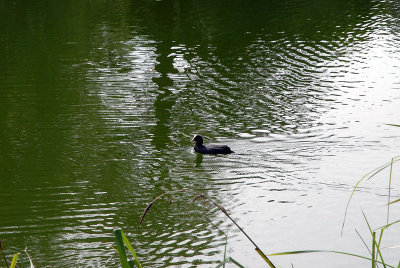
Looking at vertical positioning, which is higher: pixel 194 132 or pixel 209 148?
pixel 194 132

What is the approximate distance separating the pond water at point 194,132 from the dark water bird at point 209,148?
0.41 feet

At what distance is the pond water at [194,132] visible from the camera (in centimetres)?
750

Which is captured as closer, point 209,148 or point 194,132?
→ point 209,148

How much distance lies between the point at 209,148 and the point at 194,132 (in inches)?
48.1

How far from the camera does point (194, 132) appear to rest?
442 inches

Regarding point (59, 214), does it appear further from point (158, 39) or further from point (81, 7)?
point (81, 7)

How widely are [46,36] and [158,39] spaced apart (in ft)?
11.1

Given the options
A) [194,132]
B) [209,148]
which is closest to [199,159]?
[209,148]

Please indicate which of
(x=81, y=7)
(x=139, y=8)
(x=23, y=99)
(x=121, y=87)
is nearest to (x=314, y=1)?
(x=139, y=8)

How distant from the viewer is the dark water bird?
9991 millimetres

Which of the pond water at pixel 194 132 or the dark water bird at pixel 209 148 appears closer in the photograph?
the pond water at pixel 194 132

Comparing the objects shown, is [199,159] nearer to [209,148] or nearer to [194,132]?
[209,148]

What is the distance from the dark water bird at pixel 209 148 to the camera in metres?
9.99

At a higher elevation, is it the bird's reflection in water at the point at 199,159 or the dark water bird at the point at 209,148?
the dark water bird at the point at 209,148
